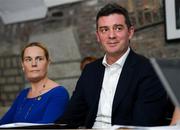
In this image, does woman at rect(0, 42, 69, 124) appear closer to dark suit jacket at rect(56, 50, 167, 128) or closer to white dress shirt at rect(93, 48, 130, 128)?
dark suit jacket at rect(56, 50, 167, 128)

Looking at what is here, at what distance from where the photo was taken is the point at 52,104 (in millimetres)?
2170

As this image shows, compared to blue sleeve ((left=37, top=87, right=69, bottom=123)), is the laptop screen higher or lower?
higher

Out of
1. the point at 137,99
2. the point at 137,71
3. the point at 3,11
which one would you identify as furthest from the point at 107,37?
the point at 3,11

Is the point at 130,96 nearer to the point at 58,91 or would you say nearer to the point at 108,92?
the point at 108,92

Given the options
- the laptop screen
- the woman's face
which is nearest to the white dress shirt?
the woman's face

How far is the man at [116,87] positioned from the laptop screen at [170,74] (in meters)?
0.68

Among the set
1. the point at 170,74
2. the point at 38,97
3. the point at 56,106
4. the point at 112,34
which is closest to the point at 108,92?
the point at 112,34

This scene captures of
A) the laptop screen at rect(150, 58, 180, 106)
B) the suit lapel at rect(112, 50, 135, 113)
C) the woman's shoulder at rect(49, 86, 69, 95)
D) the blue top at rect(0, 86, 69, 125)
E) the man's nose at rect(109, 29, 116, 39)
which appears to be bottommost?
the blue top at rect(0, 86, 69, 125)

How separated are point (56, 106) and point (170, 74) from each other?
131 cm

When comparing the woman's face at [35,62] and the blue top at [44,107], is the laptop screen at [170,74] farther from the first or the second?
the woman's face at [35,62]

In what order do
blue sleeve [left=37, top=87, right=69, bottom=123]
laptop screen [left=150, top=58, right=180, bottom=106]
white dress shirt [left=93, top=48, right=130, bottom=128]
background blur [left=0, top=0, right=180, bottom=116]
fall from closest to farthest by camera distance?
laptop screen [left=150, top=58, right=180, bottom=106], white dress shirt [left=93, top=48, right=130, bottom=128], blue sleeve [left=37, top=87, right=69, bottom=123], background blur [left=0, top=0, right=180, bottom=116]

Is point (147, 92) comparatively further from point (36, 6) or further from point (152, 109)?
point (36, 6)

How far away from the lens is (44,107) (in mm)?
2197

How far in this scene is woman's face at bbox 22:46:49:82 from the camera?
239cm
